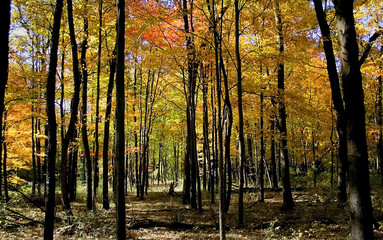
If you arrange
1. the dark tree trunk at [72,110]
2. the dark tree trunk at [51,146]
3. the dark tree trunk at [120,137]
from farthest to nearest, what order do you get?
the dark tree trunk at [72,110]
the dark tree trunk at [51,146]
the dark tree trunk at [120,137]

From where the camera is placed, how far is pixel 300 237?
730cm

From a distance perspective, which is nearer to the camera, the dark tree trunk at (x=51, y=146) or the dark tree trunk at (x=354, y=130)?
the dark tree trunk at (x=354, y=130)

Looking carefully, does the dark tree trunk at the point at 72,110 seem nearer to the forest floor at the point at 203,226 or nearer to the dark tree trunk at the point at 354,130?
the forest floor at the point at 203,226

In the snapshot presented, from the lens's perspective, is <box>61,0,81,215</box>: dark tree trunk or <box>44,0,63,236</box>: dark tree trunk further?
<box>61,0,81,215</box>: dark tree trunk

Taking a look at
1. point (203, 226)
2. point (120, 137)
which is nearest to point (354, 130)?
point (120, 137)

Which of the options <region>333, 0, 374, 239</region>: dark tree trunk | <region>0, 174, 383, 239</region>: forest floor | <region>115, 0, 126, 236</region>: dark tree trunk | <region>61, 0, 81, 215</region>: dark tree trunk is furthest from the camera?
<region>61, 0, 81, 215</region>: dark tree trunk

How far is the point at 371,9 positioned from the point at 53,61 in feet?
37.8

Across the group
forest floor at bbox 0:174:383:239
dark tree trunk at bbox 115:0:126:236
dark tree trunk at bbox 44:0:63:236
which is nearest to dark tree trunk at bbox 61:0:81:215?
forest floor at bbox 0:174:383:239

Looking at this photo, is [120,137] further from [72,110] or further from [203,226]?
[203,226]

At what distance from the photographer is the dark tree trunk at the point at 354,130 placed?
450 centimetres

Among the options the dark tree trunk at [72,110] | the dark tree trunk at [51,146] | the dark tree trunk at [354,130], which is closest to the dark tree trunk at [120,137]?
A: the dark tree trunk at [51,146]

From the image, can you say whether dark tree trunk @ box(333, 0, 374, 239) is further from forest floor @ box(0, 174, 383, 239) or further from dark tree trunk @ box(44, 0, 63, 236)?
dark tree trunk @ box(44, 0, 63, 236)

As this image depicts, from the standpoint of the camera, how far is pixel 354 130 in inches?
185

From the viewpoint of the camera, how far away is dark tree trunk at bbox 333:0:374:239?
14.8ft
